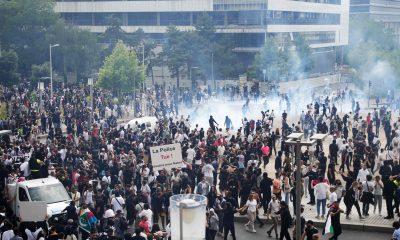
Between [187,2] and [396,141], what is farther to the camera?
[187,2]

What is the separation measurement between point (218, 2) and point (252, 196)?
6294 cm

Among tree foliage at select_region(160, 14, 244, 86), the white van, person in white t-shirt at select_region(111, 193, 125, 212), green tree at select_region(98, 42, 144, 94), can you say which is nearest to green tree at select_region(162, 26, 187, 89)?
tree foliage at select_region(160, 14, 244, 86)

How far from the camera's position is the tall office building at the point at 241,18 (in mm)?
75688

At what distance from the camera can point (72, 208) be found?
15781mm

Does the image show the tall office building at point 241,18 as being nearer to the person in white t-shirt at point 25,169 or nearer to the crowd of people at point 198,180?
the crowd of people at point 198,180

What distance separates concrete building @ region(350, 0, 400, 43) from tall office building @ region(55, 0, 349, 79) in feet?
132

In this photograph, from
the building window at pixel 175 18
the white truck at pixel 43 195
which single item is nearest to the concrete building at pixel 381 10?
the building window at pixel 175 18

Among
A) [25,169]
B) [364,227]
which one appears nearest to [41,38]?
[25,169]

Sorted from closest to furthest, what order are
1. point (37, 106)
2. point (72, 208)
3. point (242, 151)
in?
1. point (72, 208)
2. point (242, 151)
3. point (37, 106)

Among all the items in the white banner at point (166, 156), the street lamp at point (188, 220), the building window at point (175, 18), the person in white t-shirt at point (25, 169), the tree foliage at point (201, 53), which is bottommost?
the person in white t-shirt at point (25, 169)

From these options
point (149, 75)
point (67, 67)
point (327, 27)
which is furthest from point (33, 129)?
point (327, 27)

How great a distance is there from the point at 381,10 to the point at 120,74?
10759 cm

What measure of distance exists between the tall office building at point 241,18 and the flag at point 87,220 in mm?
58625

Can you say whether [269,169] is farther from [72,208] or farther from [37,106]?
[37,106]
